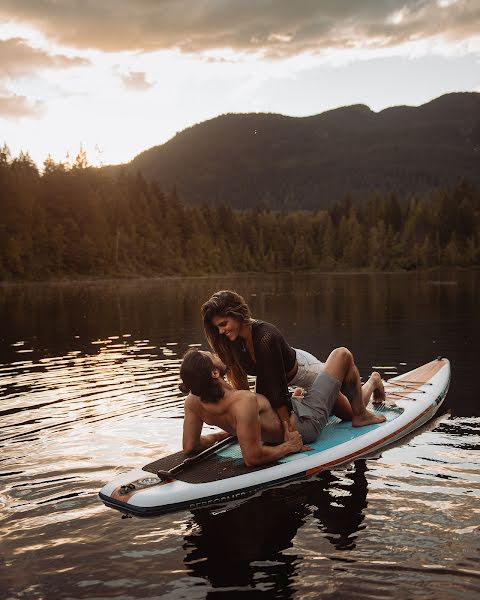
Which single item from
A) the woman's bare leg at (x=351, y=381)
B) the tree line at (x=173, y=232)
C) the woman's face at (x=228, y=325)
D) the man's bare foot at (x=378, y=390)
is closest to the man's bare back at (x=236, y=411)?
the woman's face at (x=228, y=325)

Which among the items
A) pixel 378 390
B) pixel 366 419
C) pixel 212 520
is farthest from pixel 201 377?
pixel 378 390

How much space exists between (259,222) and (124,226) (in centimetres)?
6576

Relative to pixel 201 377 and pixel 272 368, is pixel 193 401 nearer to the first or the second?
pixel 201 377

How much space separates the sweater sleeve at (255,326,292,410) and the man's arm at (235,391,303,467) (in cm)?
41

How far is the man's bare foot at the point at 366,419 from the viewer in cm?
1018

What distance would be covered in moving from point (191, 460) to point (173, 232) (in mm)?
128164

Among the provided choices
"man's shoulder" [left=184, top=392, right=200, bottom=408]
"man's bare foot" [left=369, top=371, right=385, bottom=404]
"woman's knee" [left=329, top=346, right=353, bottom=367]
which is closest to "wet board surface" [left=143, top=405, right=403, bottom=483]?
"man's shoulder" [left=184, top=392, right=200, bottom=408]

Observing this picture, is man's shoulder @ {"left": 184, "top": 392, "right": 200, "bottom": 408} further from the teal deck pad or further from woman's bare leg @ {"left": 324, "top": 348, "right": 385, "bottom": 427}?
woman's bare leg @ {"left": 324, "top": 348, "right": 385, "bottom": 427}

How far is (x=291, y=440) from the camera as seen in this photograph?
8.92 m

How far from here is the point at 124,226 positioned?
411 feet

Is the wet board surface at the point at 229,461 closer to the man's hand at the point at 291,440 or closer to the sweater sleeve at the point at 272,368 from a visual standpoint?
the man's hand at the point at 291,440

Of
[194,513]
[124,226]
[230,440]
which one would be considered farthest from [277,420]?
[124,226]

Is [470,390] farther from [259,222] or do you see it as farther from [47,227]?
[259,222]

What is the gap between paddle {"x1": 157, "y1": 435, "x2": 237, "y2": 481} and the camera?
8039 millimetres
